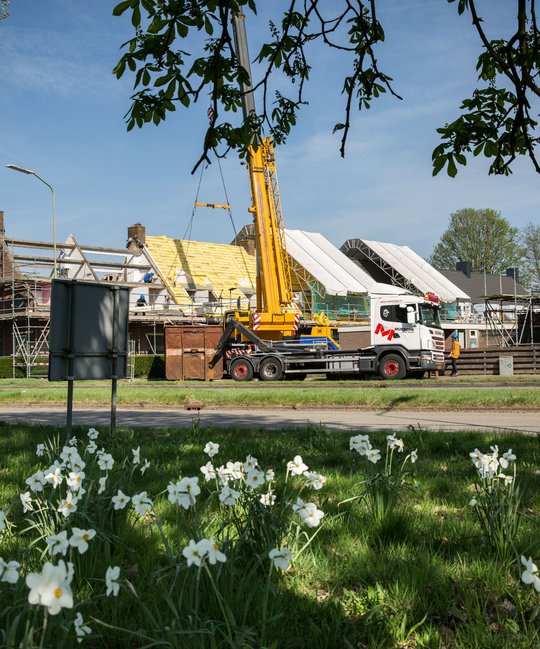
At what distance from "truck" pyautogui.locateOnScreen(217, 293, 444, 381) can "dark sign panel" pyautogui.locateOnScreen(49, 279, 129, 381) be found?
59.3 ft

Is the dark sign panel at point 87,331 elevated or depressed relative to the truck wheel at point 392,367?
elevated

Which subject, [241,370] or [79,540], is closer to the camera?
[79,540]

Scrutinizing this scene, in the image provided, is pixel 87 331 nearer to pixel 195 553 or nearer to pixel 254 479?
pixel 254 479

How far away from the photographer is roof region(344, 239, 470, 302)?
2406 inches

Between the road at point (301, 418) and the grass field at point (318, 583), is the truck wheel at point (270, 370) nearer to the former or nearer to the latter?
the road at point (301, 418)

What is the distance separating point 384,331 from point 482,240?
57.3m

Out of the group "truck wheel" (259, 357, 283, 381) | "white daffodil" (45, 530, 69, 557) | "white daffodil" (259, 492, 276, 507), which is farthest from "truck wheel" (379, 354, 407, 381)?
"white daffodil" (45, 530, 69, 557)

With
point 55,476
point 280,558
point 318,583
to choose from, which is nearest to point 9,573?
point 280,558

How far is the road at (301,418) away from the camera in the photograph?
457 inches

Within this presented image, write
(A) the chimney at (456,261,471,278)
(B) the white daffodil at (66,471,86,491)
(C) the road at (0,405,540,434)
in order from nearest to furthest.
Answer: (B) the white daffodil at (66,471,86,491) < (C) the road at (0,405,540,434) < (A) the chimney at (456,261,471,278)

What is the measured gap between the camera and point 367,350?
26312 millimetres

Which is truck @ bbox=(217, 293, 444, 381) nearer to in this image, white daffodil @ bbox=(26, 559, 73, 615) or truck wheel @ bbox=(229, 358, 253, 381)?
truck wheel @ bbox=(229, 358, 253, 381)

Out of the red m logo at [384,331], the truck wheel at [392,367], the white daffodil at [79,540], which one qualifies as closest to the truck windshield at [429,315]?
the red m logo at [384,331]

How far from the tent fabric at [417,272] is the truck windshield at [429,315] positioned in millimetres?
34183
